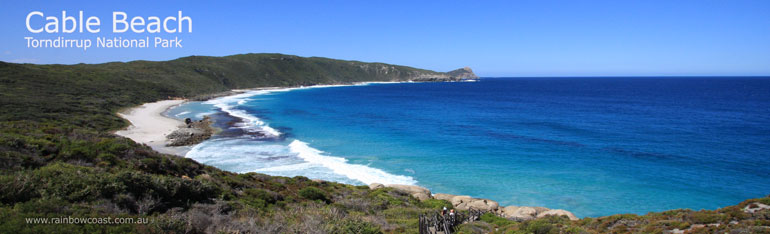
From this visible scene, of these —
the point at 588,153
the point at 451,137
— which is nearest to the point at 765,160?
the point at 588,153

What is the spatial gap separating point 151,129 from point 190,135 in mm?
7881

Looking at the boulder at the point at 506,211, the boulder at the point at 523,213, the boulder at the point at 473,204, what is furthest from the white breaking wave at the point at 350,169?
the boulder at the point at 523,213

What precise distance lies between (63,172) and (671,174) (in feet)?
107

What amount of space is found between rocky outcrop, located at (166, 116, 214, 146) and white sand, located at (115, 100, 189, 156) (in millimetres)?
817

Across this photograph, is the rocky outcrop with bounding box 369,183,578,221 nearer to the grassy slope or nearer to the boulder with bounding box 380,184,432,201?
the boulder with bounding box 380,184,432,201

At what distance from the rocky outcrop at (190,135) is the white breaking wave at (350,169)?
10.7m

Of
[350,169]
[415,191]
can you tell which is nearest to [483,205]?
[415,191]

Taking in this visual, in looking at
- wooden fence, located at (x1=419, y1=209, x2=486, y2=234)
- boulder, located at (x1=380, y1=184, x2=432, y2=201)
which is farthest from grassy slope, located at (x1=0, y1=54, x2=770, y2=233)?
boulder, located at (x1=380, y1=184, x2=432, y2=201)

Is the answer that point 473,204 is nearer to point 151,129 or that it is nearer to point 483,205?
point 483,205

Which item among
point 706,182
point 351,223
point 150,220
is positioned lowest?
point 706,182

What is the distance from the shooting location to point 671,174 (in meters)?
25.4

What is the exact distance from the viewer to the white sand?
33.4 meters

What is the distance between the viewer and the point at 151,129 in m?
42.6

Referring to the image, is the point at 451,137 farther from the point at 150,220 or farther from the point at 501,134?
the point at 150,220
